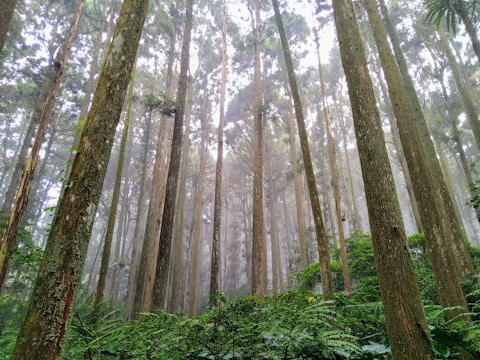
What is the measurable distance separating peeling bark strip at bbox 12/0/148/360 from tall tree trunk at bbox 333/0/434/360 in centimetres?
254

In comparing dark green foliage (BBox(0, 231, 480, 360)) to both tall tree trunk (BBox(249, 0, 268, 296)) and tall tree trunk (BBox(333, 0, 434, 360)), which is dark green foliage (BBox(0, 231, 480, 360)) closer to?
tall tree trunk (BBox(333, 0, 434, 360))

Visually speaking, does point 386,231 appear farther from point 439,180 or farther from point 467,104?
point 467,104

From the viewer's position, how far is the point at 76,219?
2.56 meters

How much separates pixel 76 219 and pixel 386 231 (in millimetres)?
2729

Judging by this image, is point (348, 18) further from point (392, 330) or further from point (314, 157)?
point (314, 157)

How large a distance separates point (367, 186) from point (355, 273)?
7060mm

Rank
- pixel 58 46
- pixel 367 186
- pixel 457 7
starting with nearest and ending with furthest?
pixel 367 186 → pixel 457 7 → pixel 58 46

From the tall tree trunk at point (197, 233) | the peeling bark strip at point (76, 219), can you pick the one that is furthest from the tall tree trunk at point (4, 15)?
the tall tree trunk at point (197, 233)

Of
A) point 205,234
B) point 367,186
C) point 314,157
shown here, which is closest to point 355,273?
point 367,186

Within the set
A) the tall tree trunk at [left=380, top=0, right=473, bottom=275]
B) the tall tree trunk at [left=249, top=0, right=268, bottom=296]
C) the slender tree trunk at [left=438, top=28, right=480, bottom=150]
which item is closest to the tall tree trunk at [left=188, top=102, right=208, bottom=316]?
the tall tree trunk at [left=249, top=0, right=268, bottom=296]

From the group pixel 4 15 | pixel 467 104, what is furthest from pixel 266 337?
pixel 467 104

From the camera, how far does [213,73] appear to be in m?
21.6

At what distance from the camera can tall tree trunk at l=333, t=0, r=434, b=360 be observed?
90.2 inches

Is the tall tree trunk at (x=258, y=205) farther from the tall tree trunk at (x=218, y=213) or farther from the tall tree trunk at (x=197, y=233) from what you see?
the tall tree trunk at (x=197, y=233)
